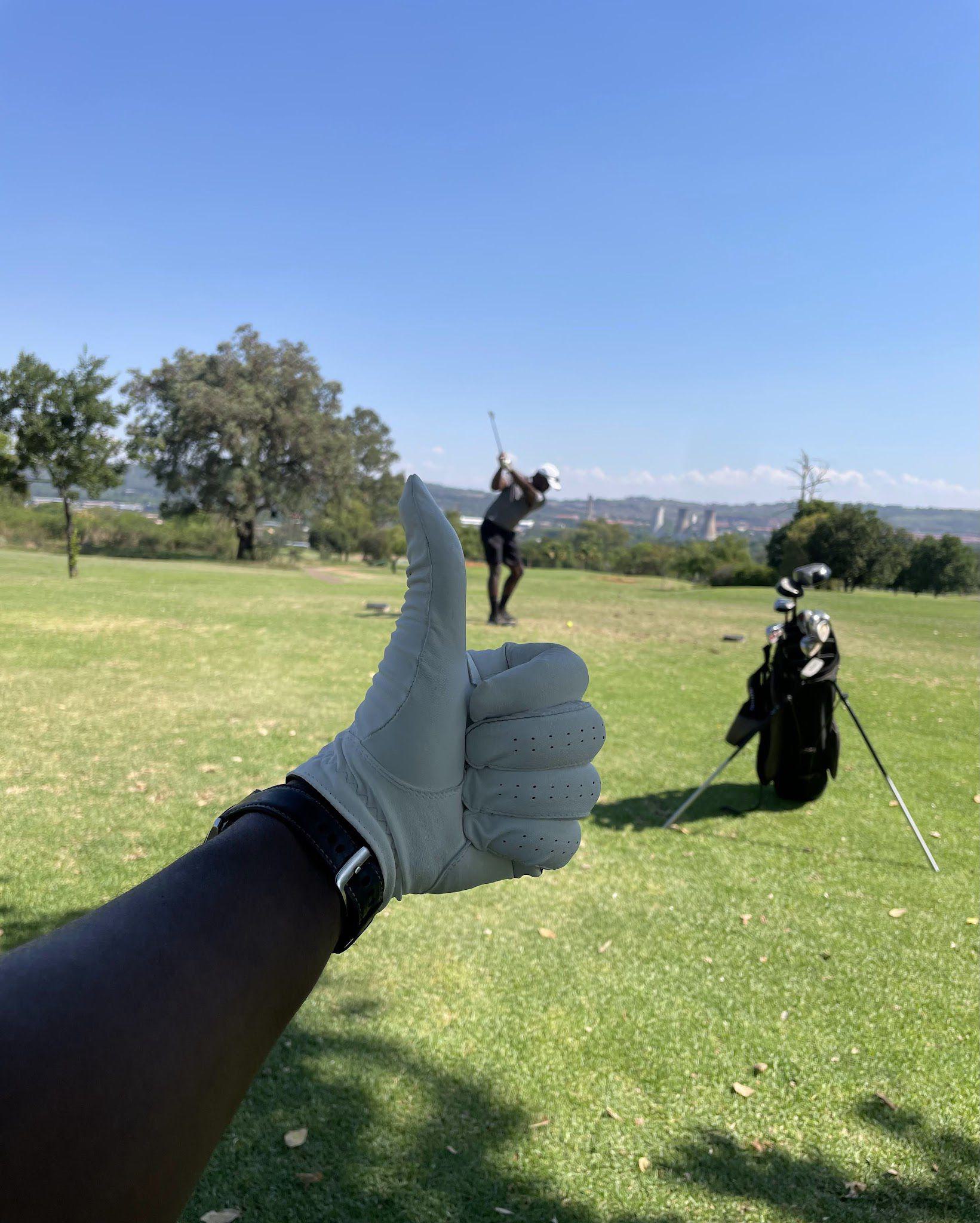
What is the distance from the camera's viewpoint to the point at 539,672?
1580 mm

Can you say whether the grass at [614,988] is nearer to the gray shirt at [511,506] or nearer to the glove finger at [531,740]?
the glove finger at [531,740]

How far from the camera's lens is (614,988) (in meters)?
3.21

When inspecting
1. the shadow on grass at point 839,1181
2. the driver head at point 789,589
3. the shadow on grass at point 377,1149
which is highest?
the driver head at point 789,589

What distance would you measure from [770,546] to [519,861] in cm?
4650

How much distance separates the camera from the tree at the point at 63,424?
59.5 feet

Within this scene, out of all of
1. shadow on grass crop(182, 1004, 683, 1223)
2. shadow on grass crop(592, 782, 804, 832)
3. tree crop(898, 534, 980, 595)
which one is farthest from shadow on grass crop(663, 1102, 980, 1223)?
tree crop(898, 534, 980, 595)

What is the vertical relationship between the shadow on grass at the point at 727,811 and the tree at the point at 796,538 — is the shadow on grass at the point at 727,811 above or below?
below

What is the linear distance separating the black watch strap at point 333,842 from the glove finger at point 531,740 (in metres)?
0.37

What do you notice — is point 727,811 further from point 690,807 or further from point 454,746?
point 454,746

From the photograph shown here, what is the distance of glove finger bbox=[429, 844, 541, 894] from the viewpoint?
5.21ft

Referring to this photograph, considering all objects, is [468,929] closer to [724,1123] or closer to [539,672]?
[724,1123]

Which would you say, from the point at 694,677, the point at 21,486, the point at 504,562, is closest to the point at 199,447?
the point at 21,486

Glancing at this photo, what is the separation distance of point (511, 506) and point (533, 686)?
10.3m

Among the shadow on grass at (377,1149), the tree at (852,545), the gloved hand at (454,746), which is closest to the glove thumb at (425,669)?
the gloved hand at (454,746)
